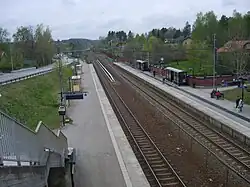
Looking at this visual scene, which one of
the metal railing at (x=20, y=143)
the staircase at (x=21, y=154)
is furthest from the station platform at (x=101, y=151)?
the metal railing at (x=20, y=143)

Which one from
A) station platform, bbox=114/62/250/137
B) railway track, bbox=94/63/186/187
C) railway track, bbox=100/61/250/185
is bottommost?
railway track, bbox=94/63/186/187

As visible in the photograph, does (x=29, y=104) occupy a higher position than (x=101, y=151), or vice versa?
(x=29, y=104)

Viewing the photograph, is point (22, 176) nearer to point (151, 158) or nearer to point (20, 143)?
point (20, 143)

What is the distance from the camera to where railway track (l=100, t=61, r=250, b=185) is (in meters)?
15.1

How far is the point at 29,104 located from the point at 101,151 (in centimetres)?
1448

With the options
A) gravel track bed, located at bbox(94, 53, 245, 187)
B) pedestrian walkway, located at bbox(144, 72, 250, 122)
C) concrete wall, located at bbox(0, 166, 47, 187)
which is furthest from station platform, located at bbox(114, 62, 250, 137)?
concrete wall, located at bbox(0, 166, 47, 187)

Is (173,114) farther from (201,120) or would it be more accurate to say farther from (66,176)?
(66,176)

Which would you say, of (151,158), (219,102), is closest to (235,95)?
(219,102)

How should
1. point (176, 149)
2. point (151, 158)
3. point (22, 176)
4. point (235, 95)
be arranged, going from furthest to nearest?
point (235, 95), point (176, 149), point (151, 158), point (22, 176)

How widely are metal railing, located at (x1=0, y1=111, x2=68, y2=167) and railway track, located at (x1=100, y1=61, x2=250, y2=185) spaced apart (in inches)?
337

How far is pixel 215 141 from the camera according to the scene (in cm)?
1900

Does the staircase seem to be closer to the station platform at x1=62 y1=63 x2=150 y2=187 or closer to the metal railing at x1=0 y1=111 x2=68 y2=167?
the metal railing at x1=0 y1=111 x2=68 y2=167

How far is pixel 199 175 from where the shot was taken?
559 inches

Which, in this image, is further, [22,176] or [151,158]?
[151,158]
